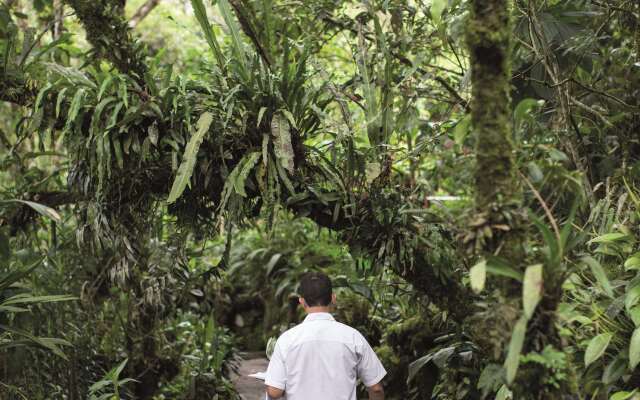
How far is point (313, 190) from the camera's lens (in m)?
→ 3.76

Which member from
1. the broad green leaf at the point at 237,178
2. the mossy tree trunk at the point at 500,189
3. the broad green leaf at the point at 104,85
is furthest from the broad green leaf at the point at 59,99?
the mossy tree trunk at the point at 500,189

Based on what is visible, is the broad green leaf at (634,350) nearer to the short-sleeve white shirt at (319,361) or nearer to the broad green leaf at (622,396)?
the broad green leaf at (622,396)

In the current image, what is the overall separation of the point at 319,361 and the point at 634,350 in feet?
4.34

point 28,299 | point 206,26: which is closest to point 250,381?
point 28,299

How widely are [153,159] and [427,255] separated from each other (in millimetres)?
1716

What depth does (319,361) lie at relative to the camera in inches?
115

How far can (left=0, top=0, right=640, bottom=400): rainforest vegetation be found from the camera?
2180mm

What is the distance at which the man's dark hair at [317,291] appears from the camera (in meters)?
3.00

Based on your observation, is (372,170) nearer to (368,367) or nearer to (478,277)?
(368,367)

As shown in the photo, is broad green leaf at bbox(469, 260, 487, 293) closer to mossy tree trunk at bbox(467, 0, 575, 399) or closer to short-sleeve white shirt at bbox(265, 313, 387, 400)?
mossy tree trunk at bbox(467, 0, 575, 399)

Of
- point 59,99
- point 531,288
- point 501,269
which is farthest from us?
point 59,99

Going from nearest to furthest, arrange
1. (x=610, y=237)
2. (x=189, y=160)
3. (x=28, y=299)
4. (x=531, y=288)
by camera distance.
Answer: (x=531, y=288)
(x=610, y=237)
(x=189, y=160)
(x=28, y=299)

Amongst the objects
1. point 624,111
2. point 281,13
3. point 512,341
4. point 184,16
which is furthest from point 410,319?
point 184,16

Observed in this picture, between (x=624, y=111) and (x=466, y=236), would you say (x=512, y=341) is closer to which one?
(x=466, y=236)
